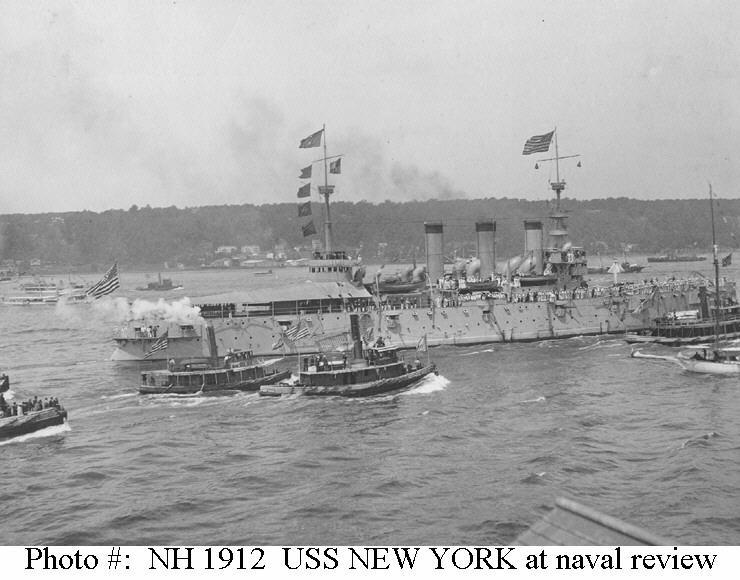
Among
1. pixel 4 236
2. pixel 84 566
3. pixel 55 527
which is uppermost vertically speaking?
pixel 4 236

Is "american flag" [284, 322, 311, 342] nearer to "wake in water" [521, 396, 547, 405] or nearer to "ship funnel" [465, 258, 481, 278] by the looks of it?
"wake in water" [521, 396, 547, 405]

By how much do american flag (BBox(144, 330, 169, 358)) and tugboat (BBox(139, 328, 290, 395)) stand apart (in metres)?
7.83

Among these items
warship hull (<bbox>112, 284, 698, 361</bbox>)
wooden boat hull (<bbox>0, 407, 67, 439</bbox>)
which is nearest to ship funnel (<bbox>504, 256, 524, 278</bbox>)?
warship hull (<bbox>112, 284, 698, 361</bbox>)

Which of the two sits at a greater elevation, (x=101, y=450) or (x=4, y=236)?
(x=4, y=236)

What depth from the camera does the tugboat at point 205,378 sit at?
150 ft

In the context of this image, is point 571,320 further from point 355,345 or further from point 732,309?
point 355,345

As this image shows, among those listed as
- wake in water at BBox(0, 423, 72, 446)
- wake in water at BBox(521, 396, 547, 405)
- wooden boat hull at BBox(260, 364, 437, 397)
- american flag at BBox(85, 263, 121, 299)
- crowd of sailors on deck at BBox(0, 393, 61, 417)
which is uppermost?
american flag at BBox(85, 263, 121, 299)

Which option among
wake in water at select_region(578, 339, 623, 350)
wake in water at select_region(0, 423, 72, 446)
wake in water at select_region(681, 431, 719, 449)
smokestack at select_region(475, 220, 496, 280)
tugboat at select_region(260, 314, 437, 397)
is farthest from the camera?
smokestack at select_region(475, 220, 496, 280)

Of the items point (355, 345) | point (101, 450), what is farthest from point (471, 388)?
point (101, 450)

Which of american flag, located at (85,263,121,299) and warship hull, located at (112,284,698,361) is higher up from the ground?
american flag, located at (85,263,121,299)

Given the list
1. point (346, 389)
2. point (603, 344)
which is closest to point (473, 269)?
point (603, 344)

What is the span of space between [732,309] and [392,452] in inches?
1666

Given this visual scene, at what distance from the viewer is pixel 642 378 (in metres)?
46.2

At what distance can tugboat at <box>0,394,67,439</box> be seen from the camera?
37.0 meters
